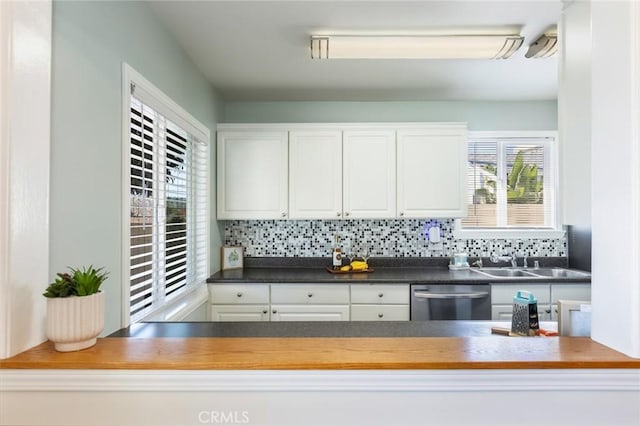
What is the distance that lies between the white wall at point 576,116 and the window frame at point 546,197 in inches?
87.9

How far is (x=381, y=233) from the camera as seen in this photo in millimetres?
3506

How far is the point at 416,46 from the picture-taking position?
2.14 metres

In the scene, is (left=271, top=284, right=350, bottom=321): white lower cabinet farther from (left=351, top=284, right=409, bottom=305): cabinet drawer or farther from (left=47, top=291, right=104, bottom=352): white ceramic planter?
(left=47, top=291, right=104, bottom=352): white ceramic planter

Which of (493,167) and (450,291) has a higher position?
(493,167)

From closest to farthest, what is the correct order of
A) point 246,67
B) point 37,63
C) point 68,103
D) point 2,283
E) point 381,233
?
point 2,283, point 37,63, point 68,103, point 246,67, point 381,233

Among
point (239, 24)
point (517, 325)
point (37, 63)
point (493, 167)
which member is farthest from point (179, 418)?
point (493, 167)

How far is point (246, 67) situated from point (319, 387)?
2.37m

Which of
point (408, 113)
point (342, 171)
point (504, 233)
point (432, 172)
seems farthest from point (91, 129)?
point (504, 233)

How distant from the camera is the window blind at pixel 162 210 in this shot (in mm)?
1827

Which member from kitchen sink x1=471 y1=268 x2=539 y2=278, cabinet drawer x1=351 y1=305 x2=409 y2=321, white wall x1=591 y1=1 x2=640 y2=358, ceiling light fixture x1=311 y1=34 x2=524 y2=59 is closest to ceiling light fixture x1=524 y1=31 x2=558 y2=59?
ceiling light fixture x1=311 y1=34 x2=524 y2=59

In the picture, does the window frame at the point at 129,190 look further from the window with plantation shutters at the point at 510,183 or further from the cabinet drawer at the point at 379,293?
the window with plantation shutters at the point at 510,183

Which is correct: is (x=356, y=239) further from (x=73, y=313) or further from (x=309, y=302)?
(x=73, y=313)

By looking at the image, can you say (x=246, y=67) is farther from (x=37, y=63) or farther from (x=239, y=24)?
(x=37, y=63)

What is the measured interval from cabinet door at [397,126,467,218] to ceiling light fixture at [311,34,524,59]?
39.9 inches
